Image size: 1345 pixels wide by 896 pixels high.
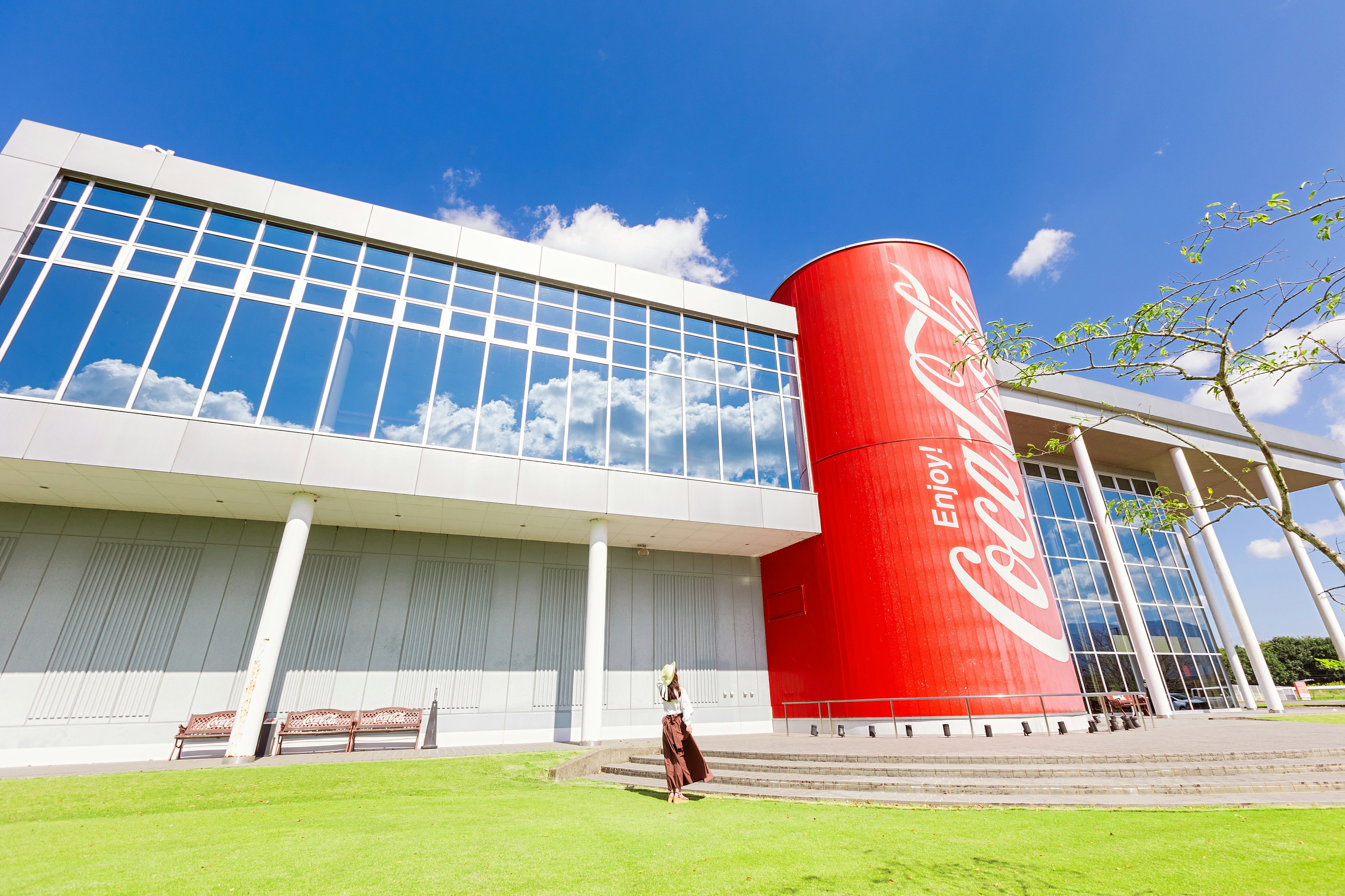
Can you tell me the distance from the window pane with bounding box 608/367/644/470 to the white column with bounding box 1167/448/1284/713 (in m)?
18.4

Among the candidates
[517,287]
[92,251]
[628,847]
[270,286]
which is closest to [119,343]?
[92,251]

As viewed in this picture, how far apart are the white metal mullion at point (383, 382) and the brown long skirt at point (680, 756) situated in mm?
9345

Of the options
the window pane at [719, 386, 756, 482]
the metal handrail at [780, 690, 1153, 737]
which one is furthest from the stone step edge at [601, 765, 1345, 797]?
the window pane at [719, 386, 756, 482]

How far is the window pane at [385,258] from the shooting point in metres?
15.4

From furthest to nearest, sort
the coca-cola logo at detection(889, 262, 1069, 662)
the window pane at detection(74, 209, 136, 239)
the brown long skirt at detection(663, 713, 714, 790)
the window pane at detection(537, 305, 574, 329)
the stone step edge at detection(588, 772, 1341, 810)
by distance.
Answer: the window pane at detection(537, 305, 574, 329)
the coca-cola logo at detection(889, 262, 1069, 662)
the window pane at detection(74, 209, 136, 239)
the brown long skirt at detection(663, 713, 714, 790)
the stone step edge at detection(588, 772, 1341, 810)

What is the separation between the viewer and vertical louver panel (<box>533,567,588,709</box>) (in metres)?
16.5

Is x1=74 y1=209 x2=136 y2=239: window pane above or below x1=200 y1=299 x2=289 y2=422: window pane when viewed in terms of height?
above

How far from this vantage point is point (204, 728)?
13070mm

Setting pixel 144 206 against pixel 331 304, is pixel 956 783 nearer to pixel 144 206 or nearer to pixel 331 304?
pixel 331 304

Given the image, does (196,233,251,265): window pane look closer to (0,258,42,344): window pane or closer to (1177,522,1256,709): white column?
(0,258,42,344): window pane

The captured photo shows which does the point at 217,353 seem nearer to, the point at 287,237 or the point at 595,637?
the point at 287,237

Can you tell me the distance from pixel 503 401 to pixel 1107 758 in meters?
13.7

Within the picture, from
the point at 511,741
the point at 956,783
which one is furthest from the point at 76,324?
the point at 956,783

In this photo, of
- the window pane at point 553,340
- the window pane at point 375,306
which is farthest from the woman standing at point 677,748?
the window pane at point 375,306
